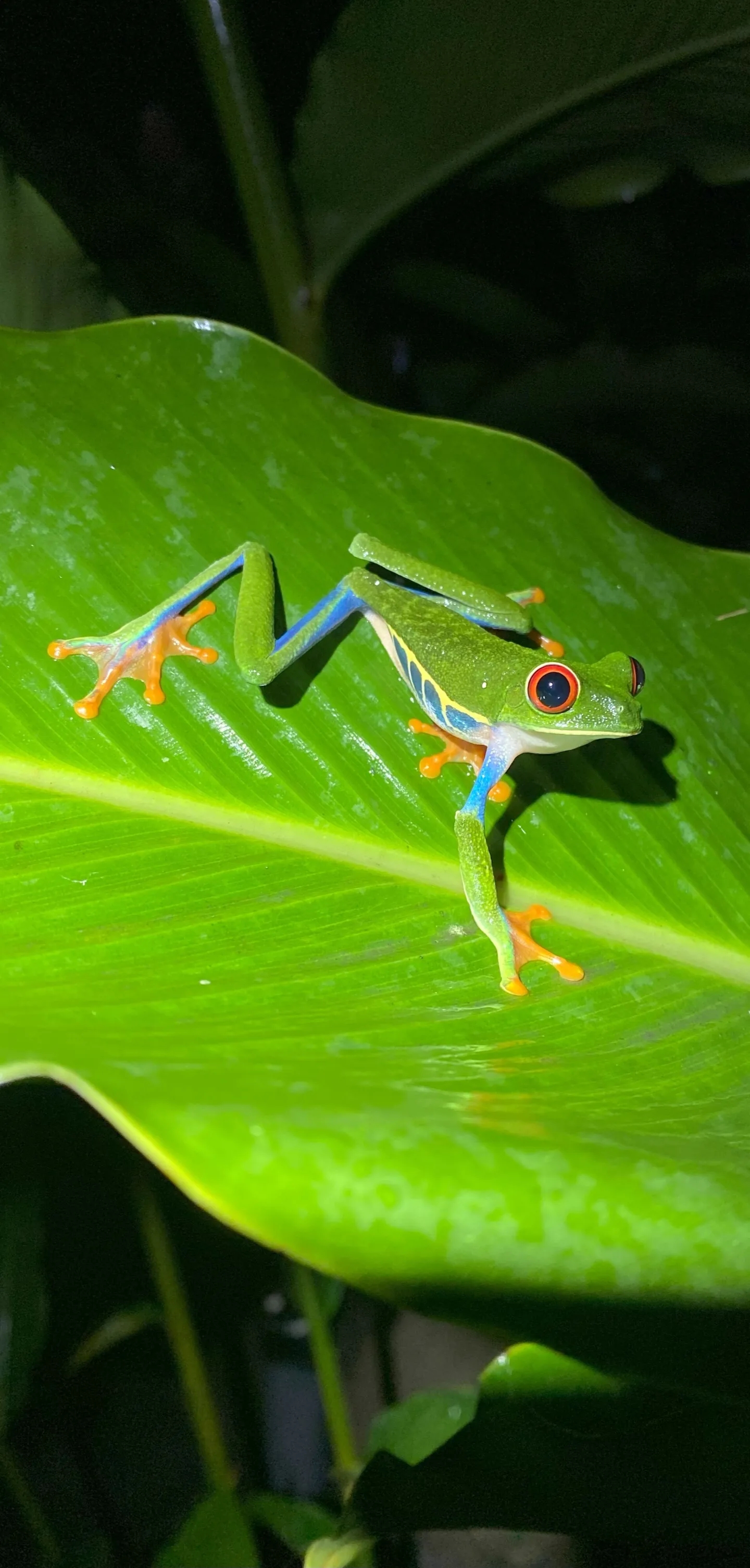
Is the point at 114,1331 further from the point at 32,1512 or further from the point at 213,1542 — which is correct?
the point at 213,1542

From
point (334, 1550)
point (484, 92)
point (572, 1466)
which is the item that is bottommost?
point (334, 1550)

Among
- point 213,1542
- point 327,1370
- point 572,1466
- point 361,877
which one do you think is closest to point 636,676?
point 361,877

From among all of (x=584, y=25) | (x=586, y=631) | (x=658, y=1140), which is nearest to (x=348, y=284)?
(x=584, y=25)

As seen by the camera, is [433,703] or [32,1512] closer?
[433,703]

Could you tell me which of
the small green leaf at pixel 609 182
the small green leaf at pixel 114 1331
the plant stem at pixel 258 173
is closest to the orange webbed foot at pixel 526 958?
the plant stem at pixel 258 173

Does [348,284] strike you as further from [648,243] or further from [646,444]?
[646,444]

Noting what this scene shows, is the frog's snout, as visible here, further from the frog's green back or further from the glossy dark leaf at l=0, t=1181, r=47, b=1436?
the glossy dark leaf at l=0, t=1181, r=47, b=1436

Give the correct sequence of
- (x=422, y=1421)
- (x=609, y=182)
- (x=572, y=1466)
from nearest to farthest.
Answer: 1. (x=572, y=1466)
2. (x=422, y=1421)
3. (x=609, y=182)

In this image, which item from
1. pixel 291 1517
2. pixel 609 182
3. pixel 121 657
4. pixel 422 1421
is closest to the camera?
pixel 121 657
